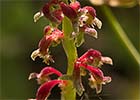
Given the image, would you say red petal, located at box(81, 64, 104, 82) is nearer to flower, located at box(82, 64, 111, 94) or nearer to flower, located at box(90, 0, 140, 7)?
flower, located at box(82, 64, 111, 94)

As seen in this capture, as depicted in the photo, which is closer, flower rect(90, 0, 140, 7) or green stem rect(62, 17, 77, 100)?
green stem rect(62, 17, 77, 100)

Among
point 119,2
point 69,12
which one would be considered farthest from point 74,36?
point 119,2

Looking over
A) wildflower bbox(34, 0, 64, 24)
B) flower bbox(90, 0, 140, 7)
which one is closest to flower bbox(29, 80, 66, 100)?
wildflower bbox(34, 0, 64, 24)

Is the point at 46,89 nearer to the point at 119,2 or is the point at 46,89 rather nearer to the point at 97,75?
the point at 97,75

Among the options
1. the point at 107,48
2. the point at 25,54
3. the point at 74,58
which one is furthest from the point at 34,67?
the point at 74,58

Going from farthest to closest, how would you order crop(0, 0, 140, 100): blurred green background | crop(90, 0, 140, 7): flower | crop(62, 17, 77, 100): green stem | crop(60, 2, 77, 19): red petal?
crop(0, 0, 140, 100): blurred green background, crop(90, 0, 140, 7): flower, crop(62, 17, 77, 100): green stem, crop(60, 2, 77, 19): red petal

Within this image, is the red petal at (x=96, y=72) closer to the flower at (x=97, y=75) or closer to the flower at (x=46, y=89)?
the flower at (x=97, y=75)
